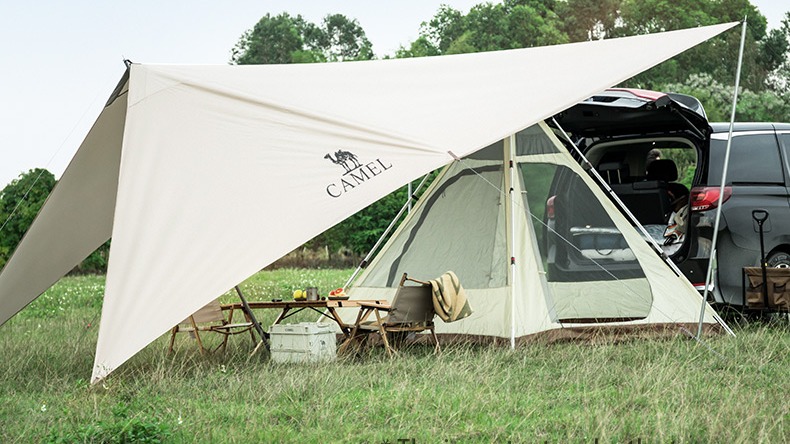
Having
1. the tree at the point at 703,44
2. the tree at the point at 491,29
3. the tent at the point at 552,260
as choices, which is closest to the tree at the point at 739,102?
the tree at the point at 703,44

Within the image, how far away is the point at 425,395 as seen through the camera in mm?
5383

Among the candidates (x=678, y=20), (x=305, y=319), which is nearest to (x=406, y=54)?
(x=678, y=20)

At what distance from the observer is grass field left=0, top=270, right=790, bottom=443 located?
180 inches

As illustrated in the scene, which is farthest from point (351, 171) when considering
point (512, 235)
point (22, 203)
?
point (22, 203)

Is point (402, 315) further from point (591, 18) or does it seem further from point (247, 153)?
point (591, 18)

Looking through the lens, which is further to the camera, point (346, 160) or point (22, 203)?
point (22, 203)

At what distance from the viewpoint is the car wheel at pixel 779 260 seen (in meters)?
7.98

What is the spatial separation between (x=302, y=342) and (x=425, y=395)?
5.56ft

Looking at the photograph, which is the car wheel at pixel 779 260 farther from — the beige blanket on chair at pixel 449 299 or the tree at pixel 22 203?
the tree at pixel 22 203

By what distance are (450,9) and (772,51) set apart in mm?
13810

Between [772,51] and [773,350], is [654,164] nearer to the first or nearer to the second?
[773,350]

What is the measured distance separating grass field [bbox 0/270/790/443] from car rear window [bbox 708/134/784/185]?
1224 millimetres

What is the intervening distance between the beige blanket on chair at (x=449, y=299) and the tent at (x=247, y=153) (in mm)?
1146

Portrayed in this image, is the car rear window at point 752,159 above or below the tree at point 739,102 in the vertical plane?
below
